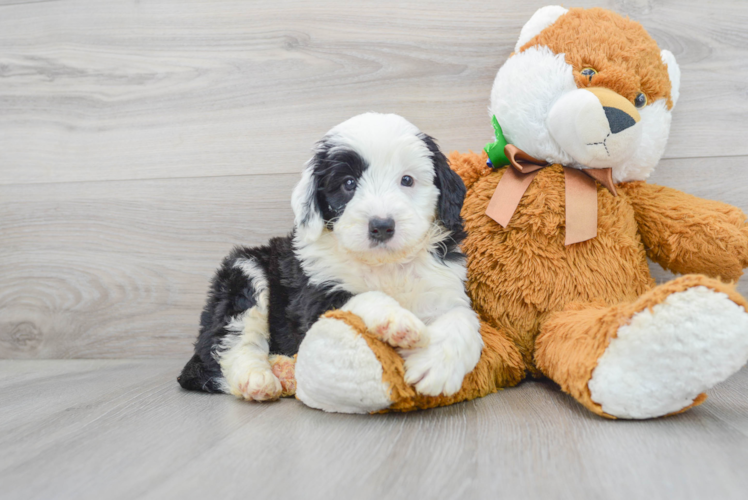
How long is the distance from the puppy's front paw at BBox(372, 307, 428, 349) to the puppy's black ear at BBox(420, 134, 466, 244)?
30 centimetres

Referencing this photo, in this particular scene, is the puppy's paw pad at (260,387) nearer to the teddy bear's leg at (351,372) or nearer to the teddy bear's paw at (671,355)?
the teddy bear's leg at (351,372)

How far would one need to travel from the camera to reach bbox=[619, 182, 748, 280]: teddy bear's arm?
4.32ft

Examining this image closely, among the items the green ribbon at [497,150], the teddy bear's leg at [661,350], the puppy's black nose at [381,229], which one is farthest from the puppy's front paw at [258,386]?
the green ribbon at [497,150]

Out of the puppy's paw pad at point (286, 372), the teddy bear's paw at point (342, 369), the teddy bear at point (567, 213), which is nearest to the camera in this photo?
the teddy bear's paw at point (342, 369)

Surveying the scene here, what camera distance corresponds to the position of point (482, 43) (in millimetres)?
1764

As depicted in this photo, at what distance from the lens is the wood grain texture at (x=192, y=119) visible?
66.5 inches

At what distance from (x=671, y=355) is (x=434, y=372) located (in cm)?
44

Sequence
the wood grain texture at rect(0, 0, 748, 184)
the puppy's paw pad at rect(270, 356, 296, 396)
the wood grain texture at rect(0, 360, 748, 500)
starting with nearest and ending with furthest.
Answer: the wood grain texture at rect(0, 360, 748, 500)
the puppy's paw pad at rect(270, 356, 296, 396)
the wood grain texture at rect(0, 0, 748, 184)

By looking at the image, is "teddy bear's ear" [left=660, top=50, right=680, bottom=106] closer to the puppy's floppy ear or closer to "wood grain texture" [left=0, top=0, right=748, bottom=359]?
"wood grain texture" [left=0, top=0, right=748, bottom=359]

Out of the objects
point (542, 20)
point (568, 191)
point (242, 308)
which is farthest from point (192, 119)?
point (568, 191)

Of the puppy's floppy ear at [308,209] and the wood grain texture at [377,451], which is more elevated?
the puppy's floppy ear at [308,209]

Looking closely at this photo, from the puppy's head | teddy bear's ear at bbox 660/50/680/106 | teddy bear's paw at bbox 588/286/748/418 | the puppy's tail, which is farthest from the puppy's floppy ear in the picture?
teddy bear's ear at bbox 660/50/680/106

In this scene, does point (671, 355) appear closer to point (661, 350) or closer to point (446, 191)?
point (661, 350)

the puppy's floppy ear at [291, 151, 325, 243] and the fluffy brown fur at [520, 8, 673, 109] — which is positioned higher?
the fluffy brown fur at [520, 8, 673, 109]
